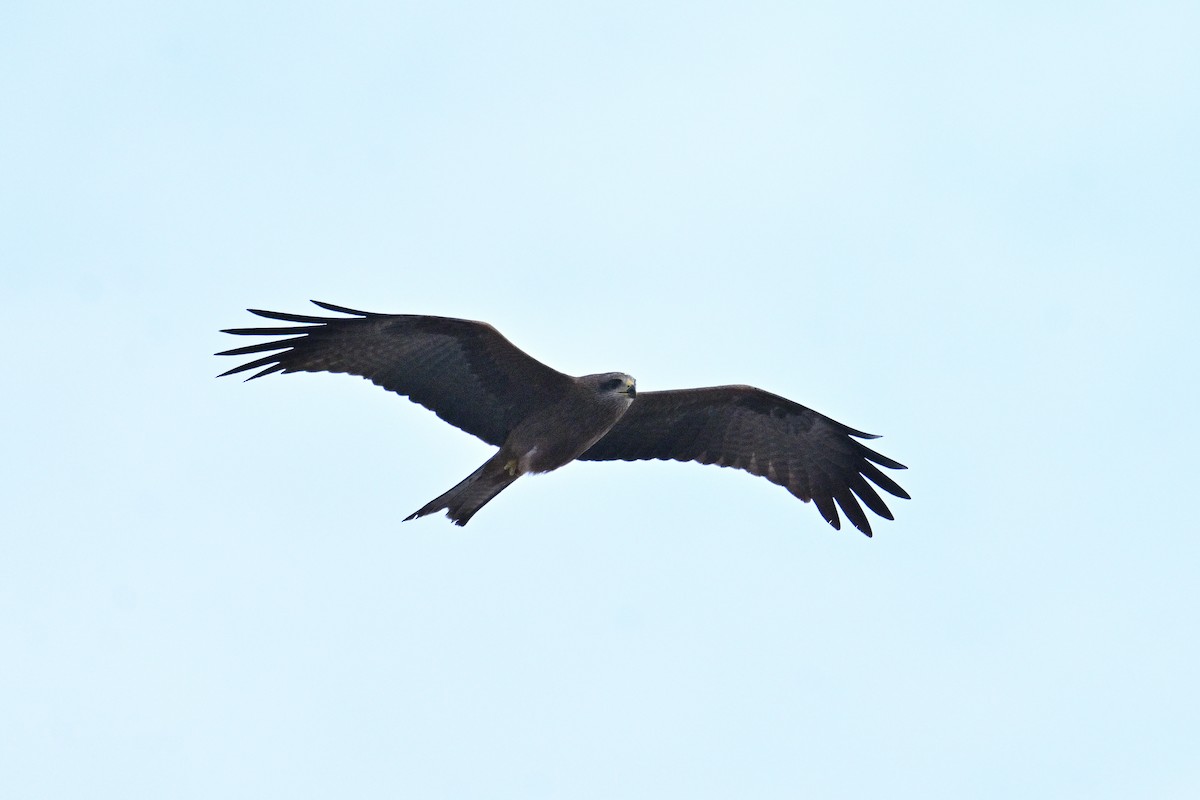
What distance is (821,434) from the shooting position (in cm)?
1277

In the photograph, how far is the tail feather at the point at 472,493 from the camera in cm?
1110

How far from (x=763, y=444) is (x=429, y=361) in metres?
3.00

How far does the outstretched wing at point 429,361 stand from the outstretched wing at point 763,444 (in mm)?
956

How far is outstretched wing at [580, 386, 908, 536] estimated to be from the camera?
12.3 meters

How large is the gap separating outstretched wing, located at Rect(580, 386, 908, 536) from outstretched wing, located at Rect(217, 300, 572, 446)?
3.14 feet

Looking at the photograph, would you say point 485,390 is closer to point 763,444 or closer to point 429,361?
point 429,361

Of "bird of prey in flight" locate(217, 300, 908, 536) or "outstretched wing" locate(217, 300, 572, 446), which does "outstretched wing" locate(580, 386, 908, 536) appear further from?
"outstretched wing" locate(217, 300, 572, 446)

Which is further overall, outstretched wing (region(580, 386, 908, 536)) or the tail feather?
outstretched wing (region(580, 386, 908, 536))

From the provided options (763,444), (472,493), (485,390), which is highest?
(763,444)

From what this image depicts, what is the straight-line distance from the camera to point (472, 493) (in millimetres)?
11258

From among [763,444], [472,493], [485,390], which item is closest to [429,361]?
[485,390]

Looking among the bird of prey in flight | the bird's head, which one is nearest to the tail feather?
the bird of prey in flight

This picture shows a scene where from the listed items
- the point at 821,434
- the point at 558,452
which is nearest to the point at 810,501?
the point at 821,434

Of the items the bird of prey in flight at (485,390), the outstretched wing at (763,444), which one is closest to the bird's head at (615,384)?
the bird of prey in flight at (485,390)
